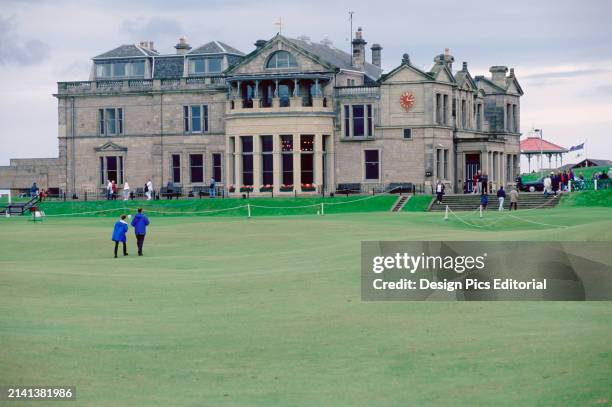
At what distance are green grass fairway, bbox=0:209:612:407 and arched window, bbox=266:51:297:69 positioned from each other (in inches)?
1689

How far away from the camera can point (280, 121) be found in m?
79.7

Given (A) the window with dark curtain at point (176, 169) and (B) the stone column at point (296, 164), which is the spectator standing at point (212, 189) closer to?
(A) the window with dark curtain at point (176, 169)

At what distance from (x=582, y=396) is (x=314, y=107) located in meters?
63.7

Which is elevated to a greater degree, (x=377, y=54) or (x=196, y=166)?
(x=377, y=54)

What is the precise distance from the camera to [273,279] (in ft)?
108

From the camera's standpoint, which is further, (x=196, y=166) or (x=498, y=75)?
(x=498, y=75)

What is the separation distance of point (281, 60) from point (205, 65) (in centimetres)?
1051

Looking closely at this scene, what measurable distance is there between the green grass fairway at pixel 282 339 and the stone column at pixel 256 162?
4053cm

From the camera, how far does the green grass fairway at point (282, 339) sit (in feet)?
59.5

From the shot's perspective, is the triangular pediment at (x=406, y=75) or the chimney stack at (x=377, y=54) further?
the chimney stack at (x=377, y=54)

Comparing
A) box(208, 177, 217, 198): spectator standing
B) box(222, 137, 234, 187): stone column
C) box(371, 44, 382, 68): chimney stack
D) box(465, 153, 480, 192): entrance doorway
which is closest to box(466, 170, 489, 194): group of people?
box(465, 153, 480, 192): entrance doorway

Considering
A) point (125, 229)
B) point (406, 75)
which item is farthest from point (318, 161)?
point (125, 229)

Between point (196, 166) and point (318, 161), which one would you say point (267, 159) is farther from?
point (196, 166)

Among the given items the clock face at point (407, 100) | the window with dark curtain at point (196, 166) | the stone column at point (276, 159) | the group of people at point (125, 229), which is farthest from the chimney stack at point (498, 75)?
the group of people at point (125, 229)
